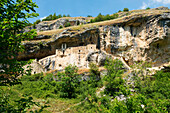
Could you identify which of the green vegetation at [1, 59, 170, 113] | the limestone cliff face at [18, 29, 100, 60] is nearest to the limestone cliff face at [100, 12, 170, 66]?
the limestone cliff face at [18, 29, 100, 60]

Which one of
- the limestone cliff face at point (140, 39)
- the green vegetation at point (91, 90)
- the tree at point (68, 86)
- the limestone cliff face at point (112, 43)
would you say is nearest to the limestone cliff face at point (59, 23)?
the limestone cliff face at point (112, 43)

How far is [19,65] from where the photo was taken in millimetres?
3553

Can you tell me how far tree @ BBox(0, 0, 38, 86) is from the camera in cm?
311

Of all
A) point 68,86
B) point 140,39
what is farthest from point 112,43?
point 68,86

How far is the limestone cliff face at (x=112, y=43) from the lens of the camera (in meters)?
25.0

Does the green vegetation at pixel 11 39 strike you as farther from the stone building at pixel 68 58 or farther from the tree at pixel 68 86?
the stone building at pixel 68 58

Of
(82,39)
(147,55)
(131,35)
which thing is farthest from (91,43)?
(147,55)

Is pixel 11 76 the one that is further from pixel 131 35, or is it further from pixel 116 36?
pixel 131 35

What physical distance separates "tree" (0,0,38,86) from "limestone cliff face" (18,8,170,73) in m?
23.0

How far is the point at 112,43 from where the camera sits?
27812 millimetres

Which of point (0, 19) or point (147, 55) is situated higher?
point (0, 19)

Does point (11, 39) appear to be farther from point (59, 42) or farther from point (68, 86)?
point (59, 42)

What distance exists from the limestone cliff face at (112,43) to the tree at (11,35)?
23.0 meters

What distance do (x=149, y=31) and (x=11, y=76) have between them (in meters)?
28.1
